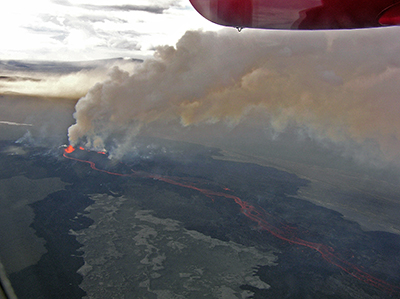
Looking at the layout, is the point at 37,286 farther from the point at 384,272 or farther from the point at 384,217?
the point at 384,217

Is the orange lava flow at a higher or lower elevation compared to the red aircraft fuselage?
lower

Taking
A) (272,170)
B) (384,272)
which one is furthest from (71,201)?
(272,170)

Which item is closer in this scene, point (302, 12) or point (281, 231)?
point (302, 12)

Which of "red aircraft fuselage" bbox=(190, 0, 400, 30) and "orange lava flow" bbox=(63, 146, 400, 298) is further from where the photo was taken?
"orange lava flow" bbox=(63, 146, 400, 298)

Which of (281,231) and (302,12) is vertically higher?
(302,12)

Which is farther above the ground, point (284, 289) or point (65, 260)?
point (65, 260)
